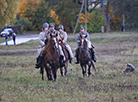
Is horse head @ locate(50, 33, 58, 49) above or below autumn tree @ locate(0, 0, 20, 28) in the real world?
below

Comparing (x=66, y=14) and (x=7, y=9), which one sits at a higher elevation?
(x=7, y=9)

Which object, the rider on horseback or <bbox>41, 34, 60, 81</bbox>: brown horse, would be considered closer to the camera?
<bbox>41, 34, 60, 81</bbox>: brown horse

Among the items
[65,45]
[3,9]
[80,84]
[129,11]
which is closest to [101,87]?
[80,84]

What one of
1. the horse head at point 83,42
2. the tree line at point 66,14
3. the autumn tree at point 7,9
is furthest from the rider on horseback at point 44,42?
the tree line at point 66,14

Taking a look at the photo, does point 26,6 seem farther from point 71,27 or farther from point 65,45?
point 65,45

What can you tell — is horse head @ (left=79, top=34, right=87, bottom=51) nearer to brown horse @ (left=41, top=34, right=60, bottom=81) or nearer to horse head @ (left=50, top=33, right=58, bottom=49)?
brown horse @ (left=41, top=34, right=60, bottom=81)

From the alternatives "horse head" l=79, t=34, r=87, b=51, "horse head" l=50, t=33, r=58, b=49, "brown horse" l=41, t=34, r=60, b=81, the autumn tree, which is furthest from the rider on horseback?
the autumn tree

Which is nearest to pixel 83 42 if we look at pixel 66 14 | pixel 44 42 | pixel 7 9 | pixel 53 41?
pixel 44 42

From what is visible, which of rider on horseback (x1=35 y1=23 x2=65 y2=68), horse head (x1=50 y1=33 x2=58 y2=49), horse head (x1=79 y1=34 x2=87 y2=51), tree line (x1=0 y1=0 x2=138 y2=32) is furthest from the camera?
tree line (x1=0 y1=0 x2=138 y2=32)

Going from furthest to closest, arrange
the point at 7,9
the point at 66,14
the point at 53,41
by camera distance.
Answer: the point at 66,14, the point at 7,9, the point at 53,41

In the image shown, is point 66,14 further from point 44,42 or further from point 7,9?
point 44,42

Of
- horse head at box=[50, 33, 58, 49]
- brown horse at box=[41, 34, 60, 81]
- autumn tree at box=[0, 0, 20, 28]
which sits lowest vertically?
brown horse at box=[41, 34, 60, 81]

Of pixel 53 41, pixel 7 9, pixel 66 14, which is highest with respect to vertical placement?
pixel 7 9

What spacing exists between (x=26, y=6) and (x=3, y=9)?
157ft
